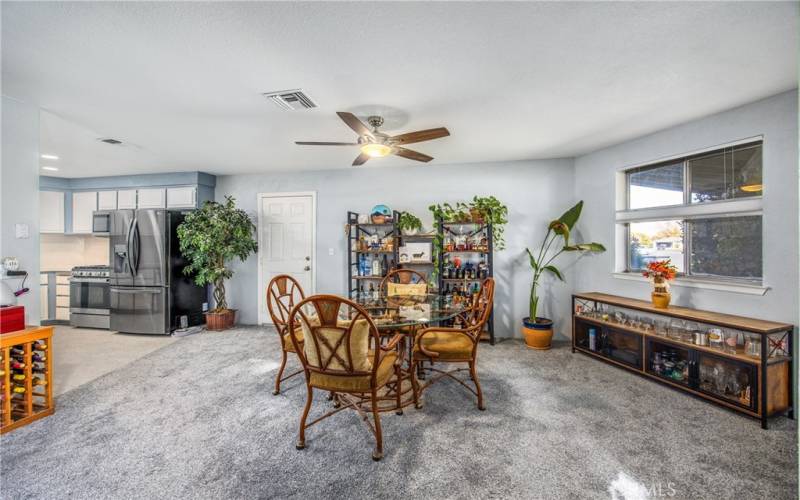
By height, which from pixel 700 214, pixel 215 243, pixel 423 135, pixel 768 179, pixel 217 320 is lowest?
pixel 217 320

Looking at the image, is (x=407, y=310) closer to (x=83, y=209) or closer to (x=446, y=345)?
(x=446, y=345)

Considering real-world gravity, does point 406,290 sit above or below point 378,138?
below

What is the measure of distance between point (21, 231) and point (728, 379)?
565cm

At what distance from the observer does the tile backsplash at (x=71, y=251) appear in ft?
17.1

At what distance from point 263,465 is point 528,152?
4.12 m

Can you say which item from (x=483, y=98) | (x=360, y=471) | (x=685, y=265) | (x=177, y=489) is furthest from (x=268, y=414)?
(x=685, y=265)

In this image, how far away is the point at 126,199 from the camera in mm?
5203

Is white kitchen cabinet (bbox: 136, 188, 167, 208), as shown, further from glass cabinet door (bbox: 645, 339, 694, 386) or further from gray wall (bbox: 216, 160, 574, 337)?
glass cabinet door (bbox: 645, 339, 694, 386)

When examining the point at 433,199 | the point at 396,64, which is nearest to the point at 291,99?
the point at 396,64

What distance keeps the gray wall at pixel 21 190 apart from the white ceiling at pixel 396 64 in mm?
238

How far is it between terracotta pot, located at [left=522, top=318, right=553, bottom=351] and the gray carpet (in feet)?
2.99

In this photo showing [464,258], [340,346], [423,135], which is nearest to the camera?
[340,346]

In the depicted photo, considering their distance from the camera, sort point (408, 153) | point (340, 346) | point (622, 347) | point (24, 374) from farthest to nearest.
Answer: point (622, 347) < point (408, 153) < point (24, 374) < point (340, 346)

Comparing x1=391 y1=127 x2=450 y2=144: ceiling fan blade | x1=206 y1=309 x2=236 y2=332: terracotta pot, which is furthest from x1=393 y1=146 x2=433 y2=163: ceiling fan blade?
x1=206 y1=309 x2=236 y2=332: terracotta pot
